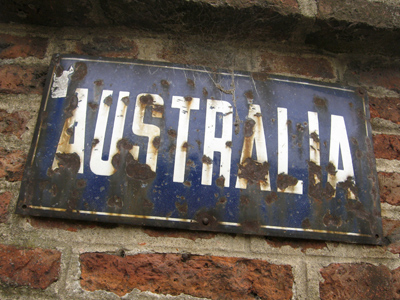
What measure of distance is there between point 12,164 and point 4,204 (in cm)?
10

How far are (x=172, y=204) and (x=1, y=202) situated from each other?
42 centimetres

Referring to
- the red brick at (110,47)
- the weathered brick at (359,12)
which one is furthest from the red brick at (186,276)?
the weathered brick at (359,12)

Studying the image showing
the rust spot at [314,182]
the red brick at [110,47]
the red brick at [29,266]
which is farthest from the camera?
the red brick at [110,47]

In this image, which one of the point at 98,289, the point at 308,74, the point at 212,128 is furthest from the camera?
the point at 308,74

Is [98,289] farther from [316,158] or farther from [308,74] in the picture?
[308,74]

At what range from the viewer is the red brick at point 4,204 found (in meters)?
0.72

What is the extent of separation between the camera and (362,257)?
0.77 meters

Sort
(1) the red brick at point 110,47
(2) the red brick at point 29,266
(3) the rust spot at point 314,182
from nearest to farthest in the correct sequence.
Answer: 1. (2) the red brick at point 29,266
2. (3) the rust spot at point 314,182
3. (1) the red brick at point 110,47

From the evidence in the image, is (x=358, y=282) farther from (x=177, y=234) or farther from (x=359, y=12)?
(x=359, y=12)

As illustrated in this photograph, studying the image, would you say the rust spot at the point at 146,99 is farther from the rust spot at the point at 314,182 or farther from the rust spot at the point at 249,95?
the rust spot at the point at 314,182

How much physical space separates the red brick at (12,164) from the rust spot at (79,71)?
245mm

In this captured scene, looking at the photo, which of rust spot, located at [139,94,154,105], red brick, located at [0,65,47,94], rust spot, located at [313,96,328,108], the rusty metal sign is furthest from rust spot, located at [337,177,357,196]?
red brick, located at [0,65,47,94]

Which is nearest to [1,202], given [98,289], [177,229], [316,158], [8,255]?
[8,255]

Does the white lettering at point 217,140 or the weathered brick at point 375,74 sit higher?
the weathered brick at point 375,74
